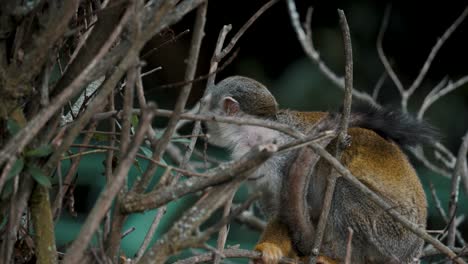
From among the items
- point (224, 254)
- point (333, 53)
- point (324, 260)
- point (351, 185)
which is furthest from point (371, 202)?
point (333, 53)

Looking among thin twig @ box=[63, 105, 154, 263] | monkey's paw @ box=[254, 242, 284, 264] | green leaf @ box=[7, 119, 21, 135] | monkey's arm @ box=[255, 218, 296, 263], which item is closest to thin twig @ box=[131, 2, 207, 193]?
thin twig @ box=[63, 105, 154, 263]

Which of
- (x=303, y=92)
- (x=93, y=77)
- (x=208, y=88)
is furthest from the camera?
(x=303, y=92)

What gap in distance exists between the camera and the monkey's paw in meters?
3.17

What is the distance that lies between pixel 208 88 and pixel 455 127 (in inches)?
179

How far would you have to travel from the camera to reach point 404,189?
360 cm

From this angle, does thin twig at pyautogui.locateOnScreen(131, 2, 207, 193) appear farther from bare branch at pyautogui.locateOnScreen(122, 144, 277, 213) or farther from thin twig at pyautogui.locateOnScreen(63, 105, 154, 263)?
thin twig at pyautogui.locateOnScreen(63, 105, 154, 263)

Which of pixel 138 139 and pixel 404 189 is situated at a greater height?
pixel 138 139

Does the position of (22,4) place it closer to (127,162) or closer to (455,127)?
(127,162)

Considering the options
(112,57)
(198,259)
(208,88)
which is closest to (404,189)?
(208,88)

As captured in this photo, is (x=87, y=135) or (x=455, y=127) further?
(x=455, y=127)

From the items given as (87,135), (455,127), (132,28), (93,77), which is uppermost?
(132,28)

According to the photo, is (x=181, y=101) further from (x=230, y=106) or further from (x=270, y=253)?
(x=230, y=106)

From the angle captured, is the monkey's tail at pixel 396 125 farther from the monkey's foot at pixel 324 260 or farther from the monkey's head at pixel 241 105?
the monkey's foot at pixel 324 260

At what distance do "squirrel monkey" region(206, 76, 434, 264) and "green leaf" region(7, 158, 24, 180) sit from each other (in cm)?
181
